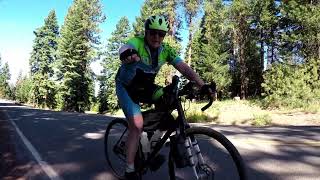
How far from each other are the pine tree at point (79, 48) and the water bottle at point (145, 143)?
182 ft

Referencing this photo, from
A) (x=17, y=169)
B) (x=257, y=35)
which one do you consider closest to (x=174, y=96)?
(x=17, y=169)

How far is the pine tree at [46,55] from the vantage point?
259 feet

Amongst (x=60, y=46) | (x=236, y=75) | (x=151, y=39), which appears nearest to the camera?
(x=151, y=39)

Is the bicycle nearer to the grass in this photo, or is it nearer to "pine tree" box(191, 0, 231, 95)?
the grass

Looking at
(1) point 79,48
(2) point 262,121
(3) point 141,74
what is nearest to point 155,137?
(3) point 141,74

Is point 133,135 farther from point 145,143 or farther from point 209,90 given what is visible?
point 209,90

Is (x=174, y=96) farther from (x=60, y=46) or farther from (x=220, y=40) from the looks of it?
(x=60, y=46)

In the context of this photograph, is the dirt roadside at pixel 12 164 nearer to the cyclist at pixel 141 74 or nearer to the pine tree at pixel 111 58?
the cyclist at pixel 141 74

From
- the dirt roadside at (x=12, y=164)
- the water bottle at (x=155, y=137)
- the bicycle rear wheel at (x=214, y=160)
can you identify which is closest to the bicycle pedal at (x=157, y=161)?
the water bottle at (x=155, y=137)

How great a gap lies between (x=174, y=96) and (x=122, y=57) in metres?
0.76

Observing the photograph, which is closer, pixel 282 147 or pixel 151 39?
pixel 151 39

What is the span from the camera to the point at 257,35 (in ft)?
182

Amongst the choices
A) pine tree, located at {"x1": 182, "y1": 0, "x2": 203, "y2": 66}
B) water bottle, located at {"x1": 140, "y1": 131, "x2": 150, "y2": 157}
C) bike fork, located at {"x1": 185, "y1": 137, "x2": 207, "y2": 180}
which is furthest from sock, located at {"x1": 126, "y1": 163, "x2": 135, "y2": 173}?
pine tree, located at {"x1": 182, "y1": 0, "x2": 203, "y2": 66}

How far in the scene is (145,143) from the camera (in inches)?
225
